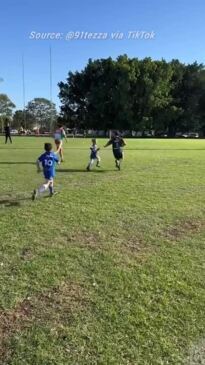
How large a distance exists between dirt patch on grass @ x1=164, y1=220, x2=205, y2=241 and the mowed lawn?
2cm

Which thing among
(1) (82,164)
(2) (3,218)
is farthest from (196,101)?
(2) (3,218)

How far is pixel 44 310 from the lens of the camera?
448 centimetres

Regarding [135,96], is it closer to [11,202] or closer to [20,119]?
[20,119]

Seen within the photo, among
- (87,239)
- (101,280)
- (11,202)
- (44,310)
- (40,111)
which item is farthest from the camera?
(40,111)

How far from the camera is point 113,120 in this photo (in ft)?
263

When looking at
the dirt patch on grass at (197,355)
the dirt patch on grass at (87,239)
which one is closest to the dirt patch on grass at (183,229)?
the dirt patch on grass at (87,239)

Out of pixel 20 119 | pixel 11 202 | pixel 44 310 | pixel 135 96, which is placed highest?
pixel 135 96

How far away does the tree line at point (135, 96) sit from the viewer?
77.9m

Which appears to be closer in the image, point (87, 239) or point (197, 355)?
point (197, 355)

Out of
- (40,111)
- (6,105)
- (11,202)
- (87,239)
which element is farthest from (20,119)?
(87,239)

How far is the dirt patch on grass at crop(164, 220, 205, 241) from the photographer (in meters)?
7.06

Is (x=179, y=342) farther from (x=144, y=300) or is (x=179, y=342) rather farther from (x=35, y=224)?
(x=35, y=224)

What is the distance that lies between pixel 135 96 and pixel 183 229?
73.0 metres

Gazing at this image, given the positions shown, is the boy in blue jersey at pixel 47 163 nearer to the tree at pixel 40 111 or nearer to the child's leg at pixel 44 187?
the child's leg at pixel 44 187
